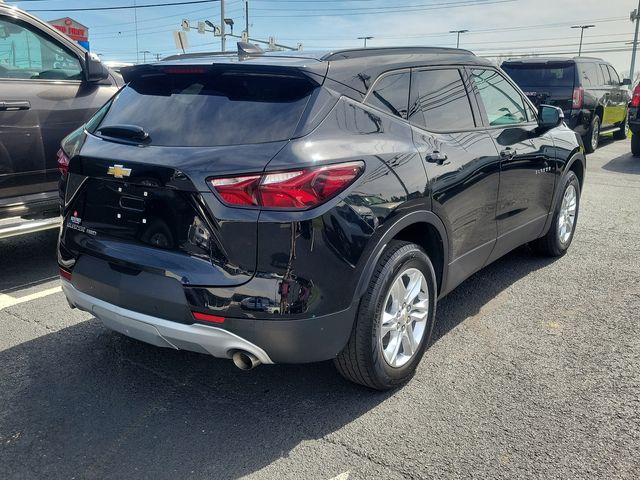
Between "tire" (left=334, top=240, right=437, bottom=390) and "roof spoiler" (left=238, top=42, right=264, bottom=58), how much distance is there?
51.9 inches

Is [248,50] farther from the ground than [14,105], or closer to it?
farther from the ground

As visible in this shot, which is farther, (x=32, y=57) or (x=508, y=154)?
(x=32, y=57)

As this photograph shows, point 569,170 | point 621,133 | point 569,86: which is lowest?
point 621,133

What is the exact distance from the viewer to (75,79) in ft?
16.9

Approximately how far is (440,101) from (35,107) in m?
3.19

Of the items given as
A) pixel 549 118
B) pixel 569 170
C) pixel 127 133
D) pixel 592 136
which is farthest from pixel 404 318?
pixel 592 136

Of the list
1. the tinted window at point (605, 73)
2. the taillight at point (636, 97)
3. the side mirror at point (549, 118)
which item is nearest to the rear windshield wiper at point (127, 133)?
the side mirror at point (549, 118)

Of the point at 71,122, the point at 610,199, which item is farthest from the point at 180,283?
the point at 610,199

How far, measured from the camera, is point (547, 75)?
38.5ft

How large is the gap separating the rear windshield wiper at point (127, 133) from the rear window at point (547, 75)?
34.3 ft

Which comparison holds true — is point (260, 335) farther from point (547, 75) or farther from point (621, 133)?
point (621, 133)

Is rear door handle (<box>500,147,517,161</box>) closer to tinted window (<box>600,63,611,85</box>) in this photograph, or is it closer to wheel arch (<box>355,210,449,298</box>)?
wheel arch (<box>355,210,449,298</box>)

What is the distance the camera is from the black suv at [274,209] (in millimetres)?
2549

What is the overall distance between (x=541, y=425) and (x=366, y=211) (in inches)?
52.5
